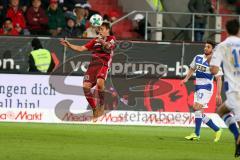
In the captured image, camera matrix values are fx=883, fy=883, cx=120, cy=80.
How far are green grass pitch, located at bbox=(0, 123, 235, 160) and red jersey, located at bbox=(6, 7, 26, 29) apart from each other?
5464 millimetres

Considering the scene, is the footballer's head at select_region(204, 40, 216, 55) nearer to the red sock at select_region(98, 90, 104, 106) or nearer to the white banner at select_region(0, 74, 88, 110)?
the red sock at select_region(98, 90, 104, 106)

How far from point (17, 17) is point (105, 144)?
442 inches

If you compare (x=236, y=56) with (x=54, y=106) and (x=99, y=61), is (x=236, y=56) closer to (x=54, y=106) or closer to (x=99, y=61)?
(x=99, y=61)

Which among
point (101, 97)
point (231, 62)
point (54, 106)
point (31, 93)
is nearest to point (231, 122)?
point (231, 62)

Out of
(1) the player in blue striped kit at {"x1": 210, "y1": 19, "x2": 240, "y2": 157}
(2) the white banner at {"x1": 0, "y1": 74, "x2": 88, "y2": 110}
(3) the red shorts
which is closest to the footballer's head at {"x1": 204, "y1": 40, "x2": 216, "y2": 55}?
(3) the red shorts

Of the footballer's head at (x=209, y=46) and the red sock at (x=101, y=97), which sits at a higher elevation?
the footballer's head at (x=209, y=46)

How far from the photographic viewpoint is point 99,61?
21078 mm

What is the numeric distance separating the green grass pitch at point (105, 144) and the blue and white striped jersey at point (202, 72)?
47.6 inches

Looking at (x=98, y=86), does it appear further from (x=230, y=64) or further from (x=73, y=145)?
(x=230, y=64)

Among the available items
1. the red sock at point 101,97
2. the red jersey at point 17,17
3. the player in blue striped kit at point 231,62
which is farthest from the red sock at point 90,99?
the player in blue striped kit at point 231,62

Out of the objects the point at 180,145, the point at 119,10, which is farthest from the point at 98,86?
the point at 119,10

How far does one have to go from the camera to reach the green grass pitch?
45.3 ft

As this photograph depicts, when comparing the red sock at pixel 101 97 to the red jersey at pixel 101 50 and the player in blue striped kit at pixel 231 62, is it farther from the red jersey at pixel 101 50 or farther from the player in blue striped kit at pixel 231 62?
the player in blue striped kit at pixel 231 62

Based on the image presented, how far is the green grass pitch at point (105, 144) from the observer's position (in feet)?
45.3
